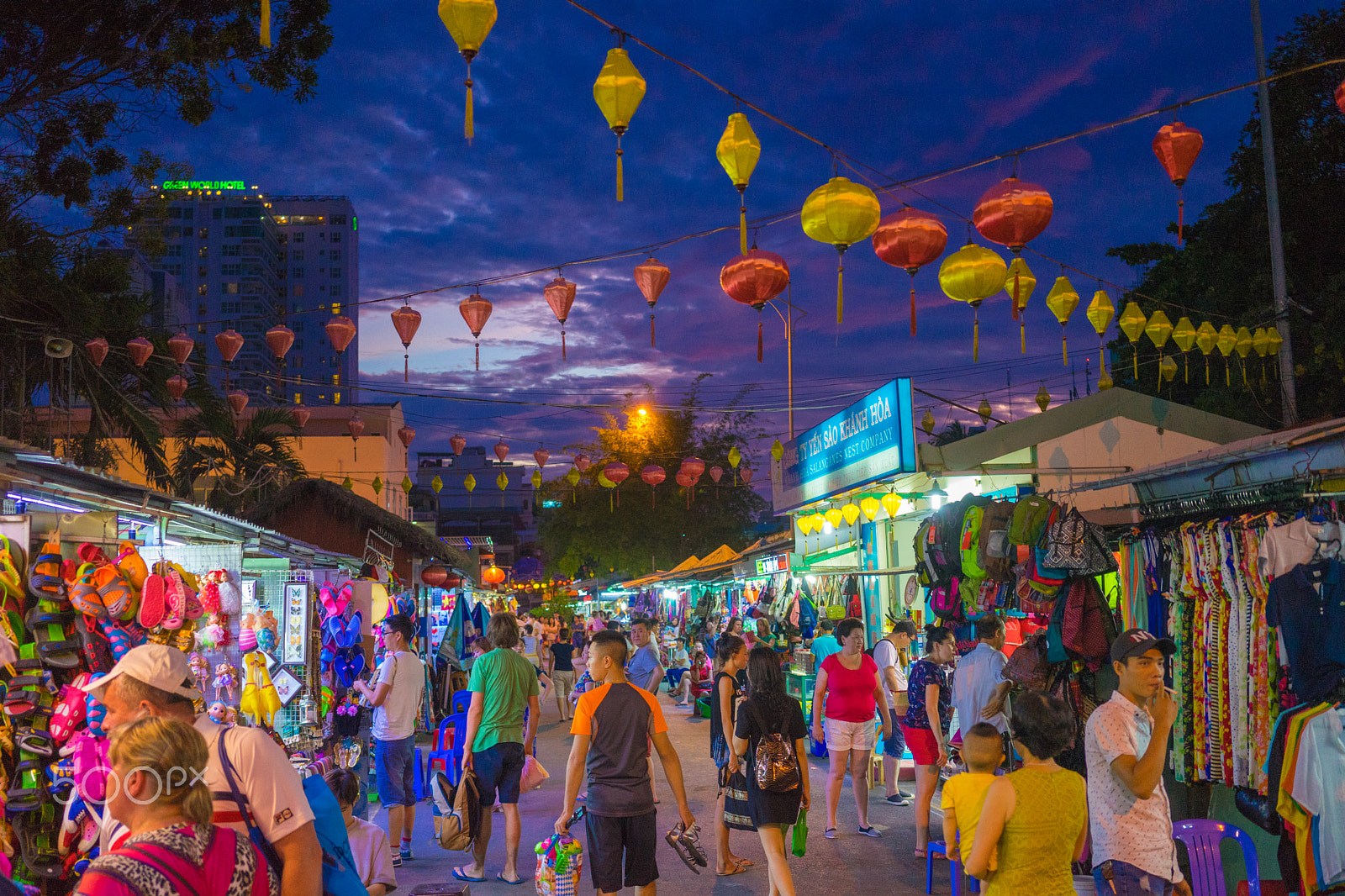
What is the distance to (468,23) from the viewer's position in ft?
18.7

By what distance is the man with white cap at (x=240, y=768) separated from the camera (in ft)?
9.48

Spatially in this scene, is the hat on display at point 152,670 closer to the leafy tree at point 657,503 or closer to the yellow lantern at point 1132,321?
the yellow lantern at point 1132,321

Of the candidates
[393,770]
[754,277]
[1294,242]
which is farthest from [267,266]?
[754,277]

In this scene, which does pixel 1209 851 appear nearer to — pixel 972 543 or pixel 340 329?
pixel 972 543

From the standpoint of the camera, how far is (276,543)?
27.6 feet

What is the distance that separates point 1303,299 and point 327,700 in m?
20.7

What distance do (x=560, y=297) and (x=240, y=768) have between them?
286 inches

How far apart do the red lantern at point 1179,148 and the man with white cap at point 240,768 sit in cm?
764

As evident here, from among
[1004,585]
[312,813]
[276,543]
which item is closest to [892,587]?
[1004,585]

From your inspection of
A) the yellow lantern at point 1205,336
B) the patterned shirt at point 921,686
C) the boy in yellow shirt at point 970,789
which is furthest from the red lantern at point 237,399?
the boy in yellow shirt at point 970,789

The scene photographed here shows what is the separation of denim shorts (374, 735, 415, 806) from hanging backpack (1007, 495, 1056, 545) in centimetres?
511

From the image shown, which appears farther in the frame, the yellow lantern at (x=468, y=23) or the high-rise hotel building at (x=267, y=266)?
the high-rise hotel building at (x=267, y=266)

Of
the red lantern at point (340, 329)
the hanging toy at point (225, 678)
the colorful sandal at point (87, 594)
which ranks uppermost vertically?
the red lantern at point (340, 329)

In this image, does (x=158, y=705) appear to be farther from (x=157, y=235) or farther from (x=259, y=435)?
(x=259, y=435)
